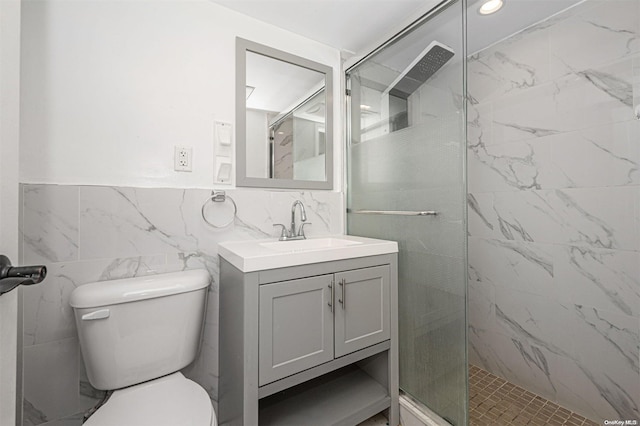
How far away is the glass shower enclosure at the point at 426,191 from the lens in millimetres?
1216

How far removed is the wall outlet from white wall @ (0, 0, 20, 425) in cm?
70

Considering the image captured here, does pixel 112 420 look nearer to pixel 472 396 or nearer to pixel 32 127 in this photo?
pixel 32 127

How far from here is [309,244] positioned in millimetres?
1609

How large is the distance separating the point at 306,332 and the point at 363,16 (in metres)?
1.68

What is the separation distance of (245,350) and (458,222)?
1.01 meters

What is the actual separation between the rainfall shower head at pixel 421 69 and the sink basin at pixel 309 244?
0.86 m

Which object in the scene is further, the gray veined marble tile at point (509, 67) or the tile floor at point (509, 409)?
the gray veined marble tile at point (509, 67)

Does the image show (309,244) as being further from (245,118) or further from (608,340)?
(608,340)

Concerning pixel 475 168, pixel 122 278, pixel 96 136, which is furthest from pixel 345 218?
pixel 96 136

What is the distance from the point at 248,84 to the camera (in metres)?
1.55

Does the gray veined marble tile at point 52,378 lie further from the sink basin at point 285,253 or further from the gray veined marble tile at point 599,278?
the gray veined marble tile at point 599,278

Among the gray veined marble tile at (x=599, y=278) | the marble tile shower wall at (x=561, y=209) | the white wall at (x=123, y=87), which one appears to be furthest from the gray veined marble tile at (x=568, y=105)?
the white wall at (x=123, y=87)

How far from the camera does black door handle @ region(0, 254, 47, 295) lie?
1.74 ft

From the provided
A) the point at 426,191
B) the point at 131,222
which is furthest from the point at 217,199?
the point at 426,191
